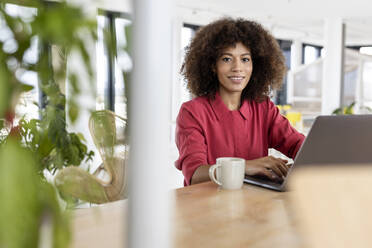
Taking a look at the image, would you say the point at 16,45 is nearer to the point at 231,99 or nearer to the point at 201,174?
the point at 201,174

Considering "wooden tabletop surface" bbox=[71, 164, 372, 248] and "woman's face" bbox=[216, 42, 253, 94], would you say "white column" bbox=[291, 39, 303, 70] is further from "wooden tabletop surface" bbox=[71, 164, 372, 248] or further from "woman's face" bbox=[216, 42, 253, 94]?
"wooden tabletop surface" bbox=[71, 164, 372, 248]

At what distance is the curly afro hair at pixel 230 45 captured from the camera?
1.89m

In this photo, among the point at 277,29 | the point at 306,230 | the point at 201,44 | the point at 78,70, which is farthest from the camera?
the point at 277,29

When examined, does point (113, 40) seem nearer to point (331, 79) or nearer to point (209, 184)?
point (209, 184)

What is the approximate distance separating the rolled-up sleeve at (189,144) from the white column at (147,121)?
1.28 m

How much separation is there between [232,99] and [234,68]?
6.0 inches

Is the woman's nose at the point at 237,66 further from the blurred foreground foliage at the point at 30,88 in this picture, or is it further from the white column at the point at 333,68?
the white column at the point at 333,68

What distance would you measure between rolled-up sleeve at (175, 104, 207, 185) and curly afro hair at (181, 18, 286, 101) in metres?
0.19

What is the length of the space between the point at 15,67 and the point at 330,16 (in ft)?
25.4

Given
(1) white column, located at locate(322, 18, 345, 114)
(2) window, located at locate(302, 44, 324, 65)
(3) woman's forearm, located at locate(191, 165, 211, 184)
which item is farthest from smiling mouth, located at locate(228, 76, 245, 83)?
(2) window, located at locate(302, 44, 324, 65)

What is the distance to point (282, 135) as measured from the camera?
187 centimetres

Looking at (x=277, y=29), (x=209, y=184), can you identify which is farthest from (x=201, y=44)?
(x=277, y=29)

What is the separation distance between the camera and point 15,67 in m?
0.31

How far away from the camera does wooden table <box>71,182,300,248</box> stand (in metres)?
0.77
